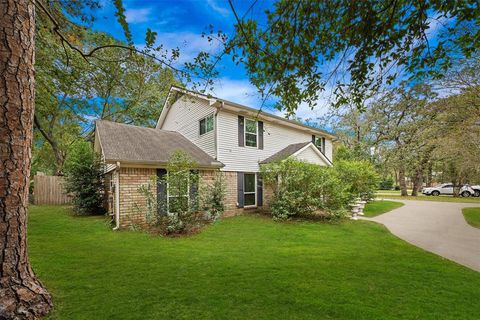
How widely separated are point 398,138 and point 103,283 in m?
27.1

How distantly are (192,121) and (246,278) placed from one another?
1056 cm

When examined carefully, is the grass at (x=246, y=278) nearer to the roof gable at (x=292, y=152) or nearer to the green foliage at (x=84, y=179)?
the green foliage at (x=84, y=179)

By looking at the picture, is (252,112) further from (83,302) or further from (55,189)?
(55,189)

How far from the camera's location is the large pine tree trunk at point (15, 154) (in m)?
2.34

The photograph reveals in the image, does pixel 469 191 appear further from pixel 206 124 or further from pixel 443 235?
pixel 206 124

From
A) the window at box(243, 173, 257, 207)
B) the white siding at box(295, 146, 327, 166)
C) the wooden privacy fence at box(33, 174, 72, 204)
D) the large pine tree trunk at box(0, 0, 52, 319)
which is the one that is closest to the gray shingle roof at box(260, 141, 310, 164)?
the white siding at box(295, 146, 327, 166)

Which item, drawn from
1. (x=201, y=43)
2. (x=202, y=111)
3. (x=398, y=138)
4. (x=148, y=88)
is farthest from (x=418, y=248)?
(x=398, y=138)

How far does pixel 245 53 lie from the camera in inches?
154

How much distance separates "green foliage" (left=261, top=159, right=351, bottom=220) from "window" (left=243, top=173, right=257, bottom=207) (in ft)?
5.75

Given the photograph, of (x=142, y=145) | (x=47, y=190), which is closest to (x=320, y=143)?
(x=142, y=145)

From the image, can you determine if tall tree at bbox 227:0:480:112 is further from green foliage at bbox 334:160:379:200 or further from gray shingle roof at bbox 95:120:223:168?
green foliage at bbox 334:160:379:200

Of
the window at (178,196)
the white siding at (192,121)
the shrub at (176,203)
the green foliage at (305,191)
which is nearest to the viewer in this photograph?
the shrub at (176,203)

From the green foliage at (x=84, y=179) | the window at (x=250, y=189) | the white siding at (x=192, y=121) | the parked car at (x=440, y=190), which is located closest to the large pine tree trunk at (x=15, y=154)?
the white siding at (x=192, y=121)

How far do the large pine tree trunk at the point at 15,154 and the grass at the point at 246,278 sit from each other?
49 cm
